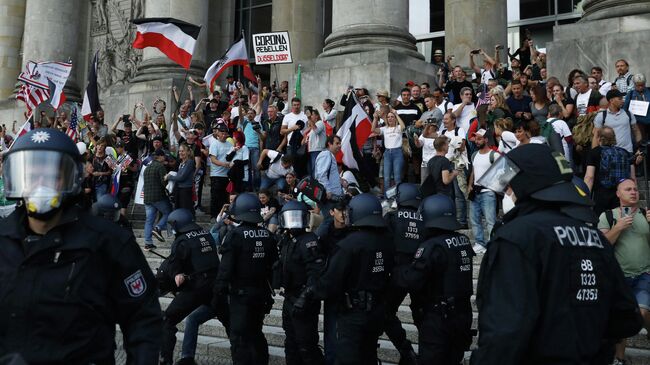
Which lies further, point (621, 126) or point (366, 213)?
point (621, 126)

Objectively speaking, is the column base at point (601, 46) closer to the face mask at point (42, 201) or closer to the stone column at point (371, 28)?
the stone column at point (371, 28)

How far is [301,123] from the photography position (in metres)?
12.5

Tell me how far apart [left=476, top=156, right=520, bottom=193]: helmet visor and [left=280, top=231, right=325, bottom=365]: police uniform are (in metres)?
3.04

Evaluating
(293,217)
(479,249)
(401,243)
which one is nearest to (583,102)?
(479,249)

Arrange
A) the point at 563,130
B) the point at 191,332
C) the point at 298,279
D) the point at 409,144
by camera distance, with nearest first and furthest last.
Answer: the point at 298,279, the point at 191,332, the point at 563,130, the point at 409,144

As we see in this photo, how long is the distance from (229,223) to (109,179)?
4474mm

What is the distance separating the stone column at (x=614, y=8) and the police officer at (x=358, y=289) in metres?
7.66

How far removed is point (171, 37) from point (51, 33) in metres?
7.40

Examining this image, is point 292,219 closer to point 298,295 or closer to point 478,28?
point 298,295

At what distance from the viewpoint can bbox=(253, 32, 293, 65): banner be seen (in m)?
14.9

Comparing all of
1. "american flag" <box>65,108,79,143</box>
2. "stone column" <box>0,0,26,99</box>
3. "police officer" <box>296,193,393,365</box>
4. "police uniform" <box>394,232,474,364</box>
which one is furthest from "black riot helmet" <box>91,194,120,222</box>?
"stone column" <box>0,0,26,99</box>

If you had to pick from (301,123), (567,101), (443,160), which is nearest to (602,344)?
(443,160)

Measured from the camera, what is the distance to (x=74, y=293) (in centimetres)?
301

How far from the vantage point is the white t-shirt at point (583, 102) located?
10328 mm
